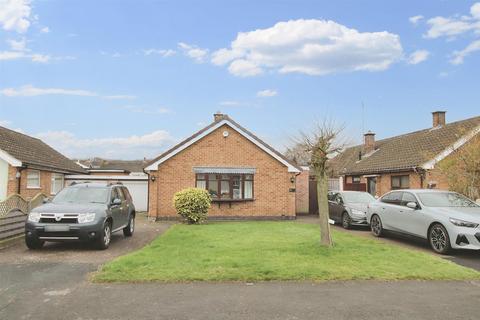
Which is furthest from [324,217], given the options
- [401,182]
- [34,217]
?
[401,182]

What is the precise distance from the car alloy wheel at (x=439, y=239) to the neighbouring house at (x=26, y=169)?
1866 centimetres

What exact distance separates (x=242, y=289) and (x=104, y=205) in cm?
580

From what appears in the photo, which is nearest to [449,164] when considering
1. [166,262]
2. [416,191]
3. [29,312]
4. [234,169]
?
[416,191]

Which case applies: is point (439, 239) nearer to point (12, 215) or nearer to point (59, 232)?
point (59, 232)

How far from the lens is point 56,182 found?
82.6 ft

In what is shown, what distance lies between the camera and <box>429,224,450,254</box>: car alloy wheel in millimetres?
9836

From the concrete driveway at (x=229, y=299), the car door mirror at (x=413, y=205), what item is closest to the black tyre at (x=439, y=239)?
the car door mirror at (x=413, y=205)

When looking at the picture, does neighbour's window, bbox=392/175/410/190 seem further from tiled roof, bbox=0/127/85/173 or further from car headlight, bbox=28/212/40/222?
tiled roof, bbox=0/127/85/173

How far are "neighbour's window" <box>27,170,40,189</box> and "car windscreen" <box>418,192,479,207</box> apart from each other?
1916cm

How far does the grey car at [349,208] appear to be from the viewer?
1576 cm

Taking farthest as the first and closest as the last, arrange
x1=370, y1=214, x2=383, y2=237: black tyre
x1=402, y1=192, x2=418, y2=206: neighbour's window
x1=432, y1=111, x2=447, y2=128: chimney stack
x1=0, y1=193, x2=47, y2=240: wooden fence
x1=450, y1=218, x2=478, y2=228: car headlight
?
x1=432, y1=111, x2=447, y2=128: chimney stack, x1=370, y1=214, x2=383, y2=237: black tyre, x1=402, y1=192, x2=418, y2=206: neighbour's window, x1=0, y1=193, x2=47, y2=240: wooden fence, x1=450, y1=218, x2=478, y2=228: car headlight

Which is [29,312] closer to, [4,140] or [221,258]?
[221,258]

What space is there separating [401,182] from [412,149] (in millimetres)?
2396

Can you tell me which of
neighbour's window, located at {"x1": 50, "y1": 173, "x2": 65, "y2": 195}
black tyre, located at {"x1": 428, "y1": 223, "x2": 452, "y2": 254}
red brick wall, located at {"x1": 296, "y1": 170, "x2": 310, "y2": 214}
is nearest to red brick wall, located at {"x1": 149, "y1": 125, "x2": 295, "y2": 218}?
red brick wall, located at {"x1": 296, "y1": 170, "x2": 310, "y2": 214}
